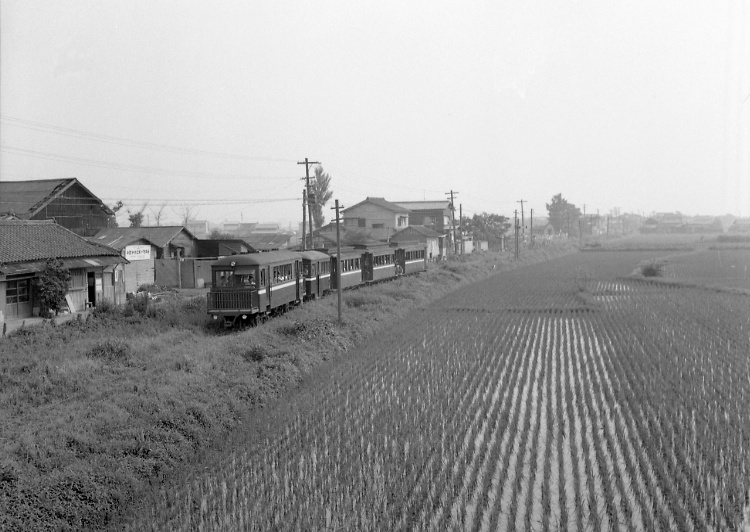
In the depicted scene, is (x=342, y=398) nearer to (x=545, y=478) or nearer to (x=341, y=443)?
(x=341, y=443)

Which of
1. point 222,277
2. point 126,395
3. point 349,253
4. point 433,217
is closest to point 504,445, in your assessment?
point 126,395

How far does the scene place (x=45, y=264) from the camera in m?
21.8

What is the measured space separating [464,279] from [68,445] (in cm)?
3534

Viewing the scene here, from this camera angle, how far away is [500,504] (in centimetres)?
891

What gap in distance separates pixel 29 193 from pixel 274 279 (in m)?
18.9

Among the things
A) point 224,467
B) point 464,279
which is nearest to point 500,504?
point 224,467

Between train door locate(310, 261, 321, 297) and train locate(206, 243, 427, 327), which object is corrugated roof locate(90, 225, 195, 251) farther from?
train door locate(310, 261, 321, 297)

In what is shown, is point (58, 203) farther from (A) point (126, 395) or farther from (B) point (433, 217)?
(B) point (433, 217)

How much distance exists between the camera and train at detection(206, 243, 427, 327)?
813 inches

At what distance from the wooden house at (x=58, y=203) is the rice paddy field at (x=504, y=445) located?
20782 millimetres

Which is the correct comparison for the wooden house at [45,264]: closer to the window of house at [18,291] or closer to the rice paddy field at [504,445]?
the window of house at [18,291]

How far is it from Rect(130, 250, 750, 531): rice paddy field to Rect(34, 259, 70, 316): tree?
Result: 9.84m

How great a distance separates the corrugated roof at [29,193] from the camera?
1302 inches

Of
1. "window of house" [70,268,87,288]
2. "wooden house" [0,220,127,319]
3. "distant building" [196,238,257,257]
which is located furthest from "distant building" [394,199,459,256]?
"window of house" [70,268,87,288]
